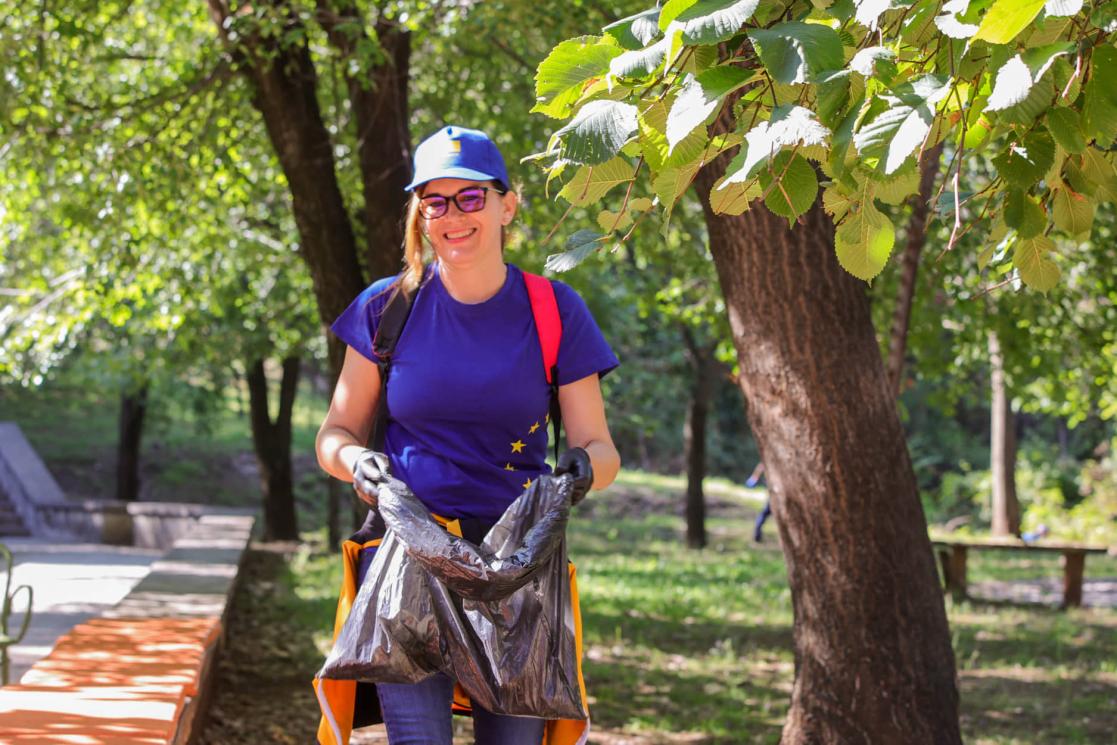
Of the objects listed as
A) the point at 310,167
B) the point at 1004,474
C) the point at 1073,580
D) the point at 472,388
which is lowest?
the point at 1073,580

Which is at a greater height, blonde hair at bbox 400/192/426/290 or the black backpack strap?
blonde hair at bbox 400/192/426/290

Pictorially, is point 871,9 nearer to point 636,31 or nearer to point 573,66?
point 636,31

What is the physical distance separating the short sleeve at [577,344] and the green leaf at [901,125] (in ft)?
4.41

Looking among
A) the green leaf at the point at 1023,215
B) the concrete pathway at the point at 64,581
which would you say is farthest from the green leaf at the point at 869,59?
the concrete pathway at the point at 64,581

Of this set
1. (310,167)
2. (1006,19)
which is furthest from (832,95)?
(310,167)

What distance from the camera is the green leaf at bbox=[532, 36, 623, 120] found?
7.73 feet

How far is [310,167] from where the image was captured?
8148 millimetres

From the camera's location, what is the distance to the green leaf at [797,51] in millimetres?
2016

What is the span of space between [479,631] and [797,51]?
155 cm

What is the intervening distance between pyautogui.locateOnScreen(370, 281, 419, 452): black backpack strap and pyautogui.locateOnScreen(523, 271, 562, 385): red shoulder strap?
307mm

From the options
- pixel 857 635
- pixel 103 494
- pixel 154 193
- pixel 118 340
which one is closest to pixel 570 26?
pixel 154 193

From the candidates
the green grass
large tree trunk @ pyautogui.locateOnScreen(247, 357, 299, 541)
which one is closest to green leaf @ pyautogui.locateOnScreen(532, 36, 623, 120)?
the green grass

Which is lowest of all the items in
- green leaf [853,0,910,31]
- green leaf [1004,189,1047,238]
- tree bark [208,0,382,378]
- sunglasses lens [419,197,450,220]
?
green leaf [1004,189,1047,238]

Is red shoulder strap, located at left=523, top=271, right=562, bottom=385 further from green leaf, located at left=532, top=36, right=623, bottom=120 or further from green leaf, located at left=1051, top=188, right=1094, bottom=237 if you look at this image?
green leaf, located at left=1051, top=188, right=1094, bottom=237
